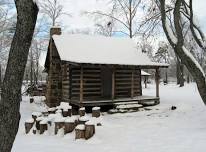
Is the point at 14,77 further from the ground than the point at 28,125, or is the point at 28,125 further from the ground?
the point at 14,77

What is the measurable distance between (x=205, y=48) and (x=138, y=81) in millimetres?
11680

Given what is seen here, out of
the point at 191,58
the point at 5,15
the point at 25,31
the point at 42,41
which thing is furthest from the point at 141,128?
the point at 42,41

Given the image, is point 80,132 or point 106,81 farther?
point 106,81

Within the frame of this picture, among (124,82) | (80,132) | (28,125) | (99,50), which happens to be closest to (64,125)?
(80,132)

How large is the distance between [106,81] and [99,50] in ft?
6.96

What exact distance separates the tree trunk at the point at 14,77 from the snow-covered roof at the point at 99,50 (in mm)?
13709

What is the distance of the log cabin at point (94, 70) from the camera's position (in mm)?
20527

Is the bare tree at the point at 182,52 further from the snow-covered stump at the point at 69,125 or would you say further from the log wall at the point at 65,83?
the log wall at the point at 65,83

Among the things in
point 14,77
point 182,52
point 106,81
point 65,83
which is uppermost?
point 182,52

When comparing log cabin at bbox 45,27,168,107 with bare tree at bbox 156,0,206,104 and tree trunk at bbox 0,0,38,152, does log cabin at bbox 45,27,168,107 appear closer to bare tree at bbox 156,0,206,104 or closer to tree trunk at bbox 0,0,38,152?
bare tree at bbox 156,0,206,104

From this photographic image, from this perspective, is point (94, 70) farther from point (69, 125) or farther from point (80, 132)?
point (80, 132)

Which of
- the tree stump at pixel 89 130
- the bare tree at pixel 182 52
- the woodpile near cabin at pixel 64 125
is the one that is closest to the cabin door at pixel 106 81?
the woodpile near cabin at pixel 64 125

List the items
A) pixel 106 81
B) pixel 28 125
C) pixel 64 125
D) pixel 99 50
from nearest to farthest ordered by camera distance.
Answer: pixel 64 125 → pixel 28 125 → pixel 106 81 → pixel 99 50

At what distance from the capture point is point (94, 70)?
2180 cm
